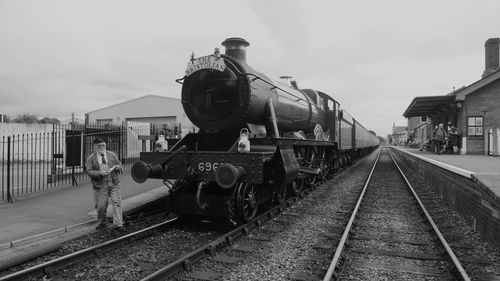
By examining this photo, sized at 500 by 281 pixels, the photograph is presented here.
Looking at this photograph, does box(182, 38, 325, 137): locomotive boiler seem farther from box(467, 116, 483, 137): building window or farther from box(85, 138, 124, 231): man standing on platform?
box(467, 116, 483, 137): building window

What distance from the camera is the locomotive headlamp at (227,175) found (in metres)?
5.23

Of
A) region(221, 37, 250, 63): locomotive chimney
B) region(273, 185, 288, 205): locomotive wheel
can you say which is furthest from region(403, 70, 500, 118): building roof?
region(221, 37, 250, 63): locomotive chimney

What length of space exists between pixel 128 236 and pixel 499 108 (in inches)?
711

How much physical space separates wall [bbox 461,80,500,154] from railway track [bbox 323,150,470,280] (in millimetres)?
11340

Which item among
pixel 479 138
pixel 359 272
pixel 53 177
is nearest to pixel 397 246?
pixel 359 272

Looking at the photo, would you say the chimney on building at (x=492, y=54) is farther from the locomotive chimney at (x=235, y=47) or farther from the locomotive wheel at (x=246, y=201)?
the locomotive wheel at (x=246, y=201)

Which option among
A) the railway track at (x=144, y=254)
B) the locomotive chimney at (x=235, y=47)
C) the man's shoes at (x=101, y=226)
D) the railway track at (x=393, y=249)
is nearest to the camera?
the railway track at (x=144, y=254)

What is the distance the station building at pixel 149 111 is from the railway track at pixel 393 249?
28333 mm

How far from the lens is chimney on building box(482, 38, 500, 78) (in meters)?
23.9

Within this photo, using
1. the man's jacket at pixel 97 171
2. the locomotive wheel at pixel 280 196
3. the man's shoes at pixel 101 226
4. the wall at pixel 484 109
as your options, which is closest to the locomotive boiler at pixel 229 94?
the locomotive wheel at pixel 280 196

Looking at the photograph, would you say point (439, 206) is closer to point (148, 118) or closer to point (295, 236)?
point (295, 236)

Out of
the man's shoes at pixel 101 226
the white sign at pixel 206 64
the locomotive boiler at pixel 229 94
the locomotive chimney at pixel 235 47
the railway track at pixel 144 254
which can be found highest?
the locomotive chimney at pixel 235 47

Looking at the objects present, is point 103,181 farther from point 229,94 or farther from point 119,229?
point 229,94

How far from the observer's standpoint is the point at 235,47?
696 centimetres
